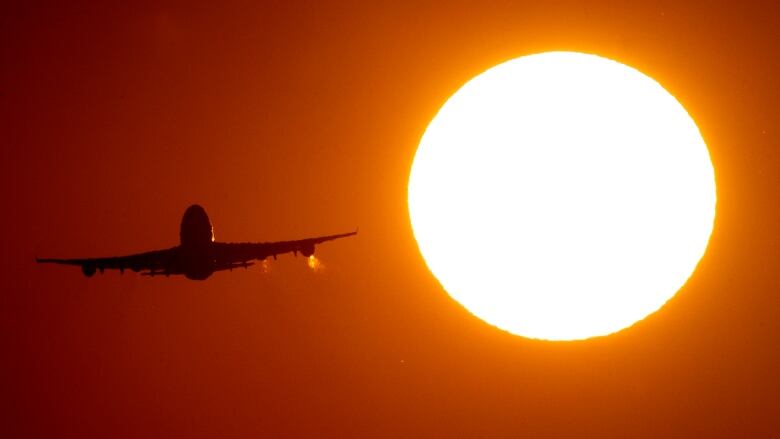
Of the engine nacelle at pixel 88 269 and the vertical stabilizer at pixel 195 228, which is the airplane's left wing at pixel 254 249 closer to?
the vertical stabilizer at pixel 195 228

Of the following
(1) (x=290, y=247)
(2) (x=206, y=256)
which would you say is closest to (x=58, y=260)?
(2) (x=206, y=256)

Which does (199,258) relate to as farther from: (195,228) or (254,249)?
(195,228)

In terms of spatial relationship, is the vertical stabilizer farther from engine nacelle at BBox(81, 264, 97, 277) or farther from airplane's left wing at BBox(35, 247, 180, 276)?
engine nacelle at BBox(81, 264, 97, 277)

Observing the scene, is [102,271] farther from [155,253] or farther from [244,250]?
[244,250]

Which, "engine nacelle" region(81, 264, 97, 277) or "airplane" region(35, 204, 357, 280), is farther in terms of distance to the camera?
"engine nacelle" region(81, 264, 97, 277)

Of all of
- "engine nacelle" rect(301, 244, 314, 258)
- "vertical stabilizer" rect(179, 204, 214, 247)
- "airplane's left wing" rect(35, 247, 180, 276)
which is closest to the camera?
"airplane's left wing" rect(35, 247, 180, 276)

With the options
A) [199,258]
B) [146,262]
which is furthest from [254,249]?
[146,262]

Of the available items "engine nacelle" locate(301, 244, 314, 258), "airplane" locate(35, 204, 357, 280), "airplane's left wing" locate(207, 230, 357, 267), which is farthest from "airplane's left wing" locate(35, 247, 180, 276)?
"engine nacelle" locate(301, 244, 314, 258)

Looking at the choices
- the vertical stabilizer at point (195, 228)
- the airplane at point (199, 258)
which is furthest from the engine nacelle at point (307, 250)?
the vertical stabilizer at point (195, 228)

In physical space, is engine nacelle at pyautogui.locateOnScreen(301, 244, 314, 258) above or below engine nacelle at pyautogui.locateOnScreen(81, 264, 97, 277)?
above
